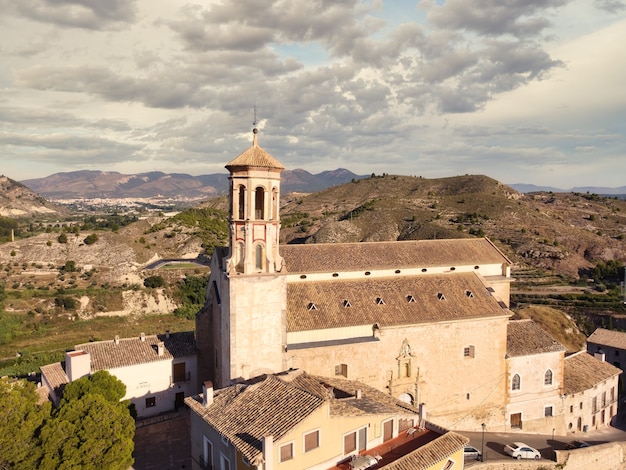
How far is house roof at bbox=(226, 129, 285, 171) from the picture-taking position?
2258 cm

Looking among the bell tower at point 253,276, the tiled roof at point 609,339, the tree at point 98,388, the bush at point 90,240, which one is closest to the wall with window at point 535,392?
the tiled roof at point 609,339

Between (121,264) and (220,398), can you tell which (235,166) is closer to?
(220,398)

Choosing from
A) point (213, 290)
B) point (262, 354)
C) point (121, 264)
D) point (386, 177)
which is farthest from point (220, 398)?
point (386, 177)

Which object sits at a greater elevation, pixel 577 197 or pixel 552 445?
pixel 577 197

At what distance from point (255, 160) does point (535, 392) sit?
2195 centimetres

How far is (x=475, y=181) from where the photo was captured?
356ft

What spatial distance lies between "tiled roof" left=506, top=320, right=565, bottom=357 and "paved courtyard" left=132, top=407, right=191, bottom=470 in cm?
1900

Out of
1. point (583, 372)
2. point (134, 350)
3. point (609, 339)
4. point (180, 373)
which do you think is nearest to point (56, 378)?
point (134, 350)

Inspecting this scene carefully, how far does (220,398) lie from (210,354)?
957cm

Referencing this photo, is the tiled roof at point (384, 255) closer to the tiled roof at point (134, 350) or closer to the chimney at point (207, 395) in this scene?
the tiled roof at point (134, 350)

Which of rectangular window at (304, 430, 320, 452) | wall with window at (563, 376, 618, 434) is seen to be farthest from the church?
rectangular window at (304, 430, 320, 452)

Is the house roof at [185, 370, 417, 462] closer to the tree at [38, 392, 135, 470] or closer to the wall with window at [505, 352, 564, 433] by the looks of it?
the tree at [38, 392, 135, 470]

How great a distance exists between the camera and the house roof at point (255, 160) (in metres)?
22.6

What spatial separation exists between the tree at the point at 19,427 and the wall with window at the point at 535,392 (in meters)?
24.5
